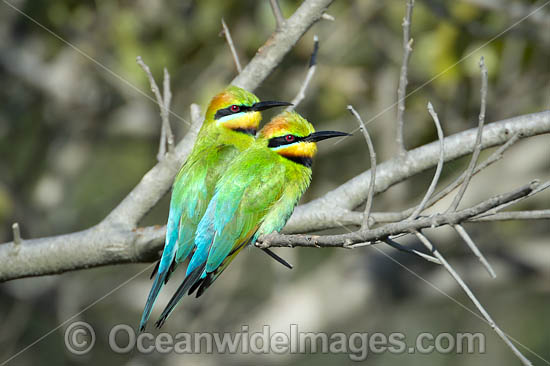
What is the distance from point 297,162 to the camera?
2.03 metres

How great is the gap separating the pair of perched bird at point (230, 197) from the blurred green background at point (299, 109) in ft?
4.92

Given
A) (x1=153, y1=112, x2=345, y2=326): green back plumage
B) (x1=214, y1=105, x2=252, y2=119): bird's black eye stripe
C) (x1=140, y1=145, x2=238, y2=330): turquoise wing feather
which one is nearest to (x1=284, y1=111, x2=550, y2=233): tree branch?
(x1=153, y1=112, x2=345, y2=326): green back plumage

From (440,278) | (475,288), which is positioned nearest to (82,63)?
(440,278)

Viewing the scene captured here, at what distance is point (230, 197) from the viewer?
1865 mm

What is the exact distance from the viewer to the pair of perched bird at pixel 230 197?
1.79 m

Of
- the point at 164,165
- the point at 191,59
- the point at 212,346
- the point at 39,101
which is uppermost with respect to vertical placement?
the point at 191,59

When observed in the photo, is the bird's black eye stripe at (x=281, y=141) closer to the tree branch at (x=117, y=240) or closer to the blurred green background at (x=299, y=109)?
the tree branch at (x=117, y=240)

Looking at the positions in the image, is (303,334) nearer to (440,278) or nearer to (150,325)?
(440,278)

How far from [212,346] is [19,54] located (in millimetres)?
2128

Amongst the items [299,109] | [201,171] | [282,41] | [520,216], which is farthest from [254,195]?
[299,109]

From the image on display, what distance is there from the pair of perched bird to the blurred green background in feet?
4.92

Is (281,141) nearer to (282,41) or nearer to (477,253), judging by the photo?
(282,41)

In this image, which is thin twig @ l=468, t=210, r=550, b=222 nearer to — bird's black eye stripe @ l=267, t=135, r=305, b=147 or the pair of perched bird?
the pair of perched bird

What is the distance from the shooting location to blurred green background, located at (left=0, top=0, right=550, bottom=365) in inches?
141
